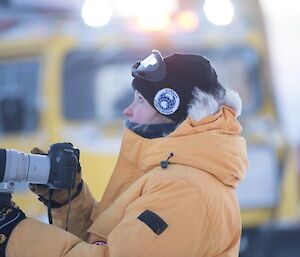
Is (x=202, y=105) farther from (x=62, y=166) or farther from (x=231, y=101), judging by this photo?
(x=62, y=166)

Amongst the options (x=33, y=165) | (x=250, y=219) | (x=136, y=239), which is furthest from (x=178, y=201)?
(x=250, y=219)

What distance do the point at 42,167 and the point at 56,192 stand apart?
20 cm

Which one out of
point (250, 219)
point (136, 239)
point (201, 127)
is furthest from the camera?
point (250, 219)

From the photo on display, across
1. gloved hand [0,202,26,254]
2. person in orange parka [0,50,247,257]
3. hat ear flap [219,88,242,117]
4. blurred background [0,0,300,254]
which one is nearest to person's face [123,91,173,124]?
person in orange parka [0,50,247,257]

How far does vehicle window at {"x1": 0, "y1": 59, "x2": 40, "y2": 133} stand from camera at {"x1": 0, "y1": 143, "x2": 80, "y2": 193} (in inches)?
145

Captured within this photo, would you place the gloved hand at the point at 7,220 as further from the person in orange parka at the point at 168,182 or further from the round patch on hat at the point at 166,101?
the round patch on hat at the point at 166,101

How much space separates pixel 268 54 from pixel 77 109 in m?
1.44

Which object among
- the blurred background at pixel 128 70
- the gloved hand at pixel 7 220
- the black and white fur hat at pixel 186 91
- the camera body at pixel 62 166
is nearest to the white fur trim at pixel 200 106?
the black and white fur hat at pixel 186 91

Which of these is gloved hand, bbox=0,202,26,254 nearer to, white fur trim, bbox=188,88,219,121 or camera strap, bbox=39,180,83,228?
camera strap, bbox=39,180,83,228

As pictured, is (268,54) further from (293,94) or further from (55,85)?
(55,85)

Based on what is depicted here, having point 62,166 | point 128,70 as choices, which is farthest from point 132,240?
point 128,70

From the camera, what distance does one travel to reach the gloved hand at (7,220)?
2.43 metres

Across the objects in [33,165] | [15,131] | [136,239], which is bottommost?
[15,131]

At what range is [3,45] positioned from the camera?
20.7 ft
